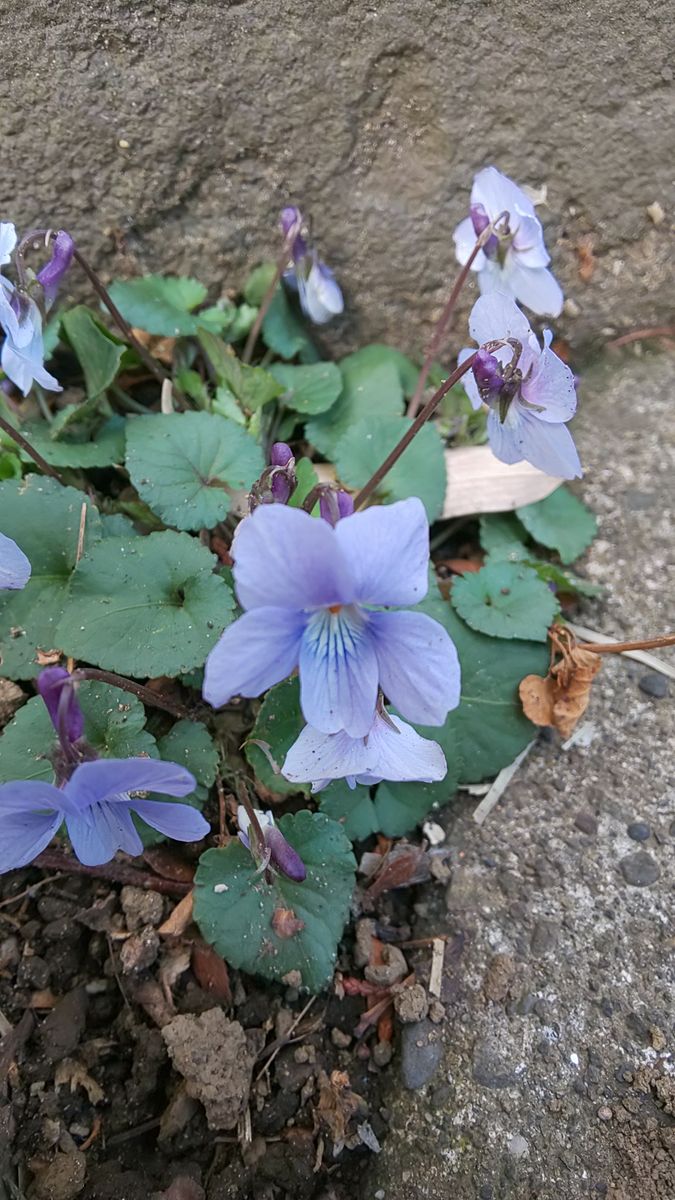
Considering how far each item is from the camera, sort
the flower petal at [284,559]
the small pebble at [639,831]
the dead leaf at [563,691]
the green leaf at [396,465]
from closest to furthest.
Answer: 1. the flower petal at [284,559]
2. the small pebble at [639,831]
3. the dead leaf at [563,691]
4. the green leaf at [396,465]

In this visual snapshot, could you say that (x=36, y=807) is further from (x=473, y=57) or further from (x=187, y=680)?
(x=473, y=57)

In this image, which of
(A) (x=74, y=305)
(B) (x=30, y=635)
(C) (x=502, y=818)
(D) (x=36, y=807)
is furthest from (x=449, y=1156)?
(A) (x=74, y=305)

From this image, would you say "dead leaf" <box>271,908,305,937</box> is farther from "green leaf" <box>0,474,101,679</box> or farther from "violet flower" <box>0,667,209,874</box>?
"green leaf" <box>0,474,101,679</box>

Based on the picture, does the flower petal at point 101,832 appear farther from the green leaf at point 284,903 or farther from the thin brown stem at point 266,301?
the thin brown stem at point 266,301

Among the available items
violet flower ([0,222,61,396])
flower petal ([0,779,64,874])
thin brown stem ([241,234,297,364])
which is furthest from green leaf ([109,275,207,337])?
flower petal ([0,779,64,874])

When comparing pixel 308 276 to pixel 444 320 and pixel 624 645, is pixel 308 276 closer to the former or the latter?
pixel 444 320

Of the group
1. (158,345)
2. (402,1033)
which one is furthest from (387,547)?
(158,345)

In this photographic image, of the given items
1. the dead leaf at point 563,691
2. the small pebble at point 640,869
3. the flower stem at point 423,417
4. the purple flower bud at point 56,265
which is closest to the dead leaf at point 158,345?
the purple flower bud at point 56,265
